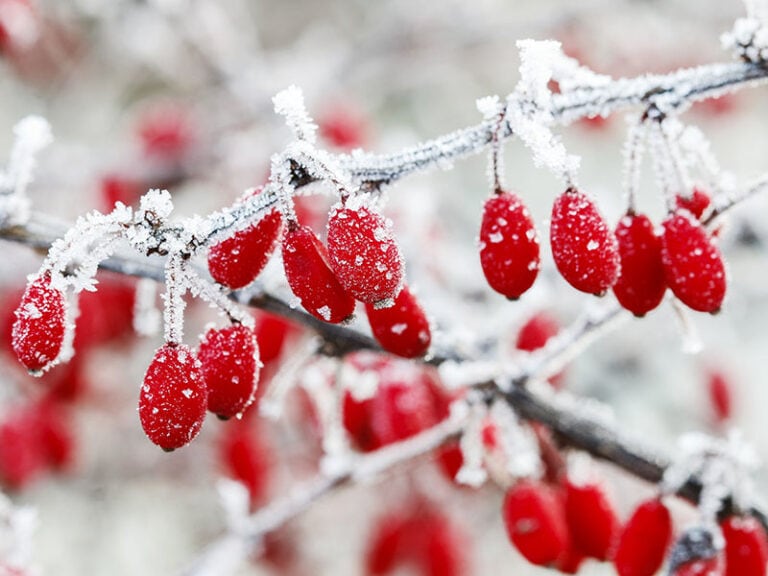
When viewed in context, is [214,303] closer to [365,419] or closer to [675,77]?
[675,77]

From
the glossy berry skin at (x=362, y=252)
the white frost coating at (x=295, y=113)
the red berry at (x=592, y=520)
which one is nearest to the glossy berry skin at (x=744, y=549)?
the red berry at (x=592, y=520)

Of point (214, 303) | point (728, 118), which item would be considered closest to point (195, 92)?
point (728, 118)

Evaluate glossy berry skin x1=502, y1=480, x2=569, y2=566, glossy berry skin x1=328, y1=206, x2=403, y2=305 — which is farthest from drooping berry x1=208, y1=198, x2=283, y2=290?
glossy berry skin x1=502, y1=480, x2=569, y2=566

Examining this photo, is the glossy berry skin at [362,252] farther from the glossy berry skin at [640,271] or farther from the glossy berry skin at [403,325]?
the glossy berry skin at [640,271]

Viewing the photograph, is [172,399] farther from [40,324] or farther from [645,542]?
[645,542]

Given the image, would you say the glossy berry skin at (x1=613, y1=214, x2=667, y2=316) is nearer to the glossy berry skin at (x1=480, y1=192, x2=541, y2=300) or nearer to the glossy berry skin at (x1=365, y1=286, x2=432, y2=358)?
the glossy berry skin at (x1=480, y1=192, x2=541, y2=300)

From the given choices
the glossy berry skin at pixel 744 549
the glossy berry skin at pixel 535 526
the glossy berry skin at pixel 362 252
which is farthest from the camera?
the glossy berry skin at pixel 535 526

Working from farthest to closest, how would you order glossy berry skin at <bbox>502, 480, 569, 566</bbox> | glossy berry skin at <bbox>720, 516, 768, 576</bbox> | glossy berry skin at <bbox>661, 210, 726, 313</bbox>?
glossy berry skin at <bbox>502, 480, 569, 566</bbox>, glossy berry skin at <bbox>720, 516, 768, 576</bbox>, glossy berry skin at <bbox>661, 210, 726, 313</bbox>

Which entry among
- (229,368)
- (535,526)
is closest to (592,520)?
(535,526)

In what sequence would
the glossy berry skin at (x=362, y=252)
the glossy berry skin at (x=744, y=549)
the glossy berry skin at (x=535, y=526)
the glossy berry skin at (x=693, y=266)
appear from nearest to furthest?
the glossy berry skin at (x=362, y=252) < the glossy berry skin at (x=693, y=266) < the glossy berry skin at (x=744, y=549) < the glossy berry skin at (x=535, y=526)
